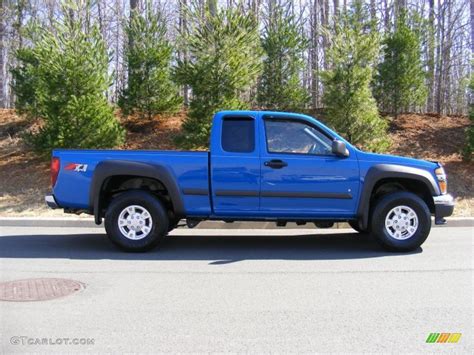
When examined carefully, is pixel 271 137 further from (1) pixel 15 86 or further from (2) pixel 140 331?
(1) pixel 15 86

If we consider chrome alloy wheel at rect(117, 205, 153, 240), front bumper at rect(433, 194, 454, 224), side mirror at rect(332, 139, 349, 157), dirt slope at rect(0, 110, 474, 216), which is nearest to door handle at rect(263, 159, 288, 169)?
side mirror at rect(332, 139, 349, 157)

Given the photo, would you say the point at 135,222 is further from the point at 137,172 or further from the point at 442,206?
the point at 442,206

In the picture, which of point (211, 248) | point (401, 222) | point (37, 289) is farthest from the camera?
point (211, 248)

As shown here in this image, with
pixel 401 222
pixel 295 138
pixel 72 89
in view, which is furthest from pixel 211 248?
pixel 72 89

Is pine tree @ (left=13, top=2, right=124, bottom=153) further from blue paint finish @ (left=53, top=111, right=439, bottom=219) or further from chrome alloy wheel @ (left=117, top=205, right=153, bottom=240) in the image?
chrome alloy wheel @ (left=117, top=205, right=153, bottom=240)

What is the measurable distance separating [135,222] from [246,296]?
256cm

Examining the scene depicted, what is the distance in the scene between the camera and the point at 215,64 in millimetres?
13336

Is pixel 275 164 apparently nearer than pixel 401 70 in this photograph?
Yes

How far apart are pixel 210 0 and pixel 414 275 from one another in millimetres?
10065

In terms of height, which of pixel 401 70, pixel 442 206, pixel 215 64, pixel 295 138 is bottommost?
pixel 442 206

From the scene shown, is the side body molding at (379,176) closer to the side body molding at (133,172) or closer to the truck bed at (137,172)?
the truck bed at (137,172)

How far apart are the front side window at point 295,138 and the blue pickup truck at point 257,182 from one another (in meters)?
0.01

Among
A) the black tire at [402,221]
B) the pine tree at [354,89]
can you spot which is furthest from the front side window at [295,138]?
the pine tree at [354,89]

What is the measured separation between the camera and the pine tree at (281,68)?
15570 mm
